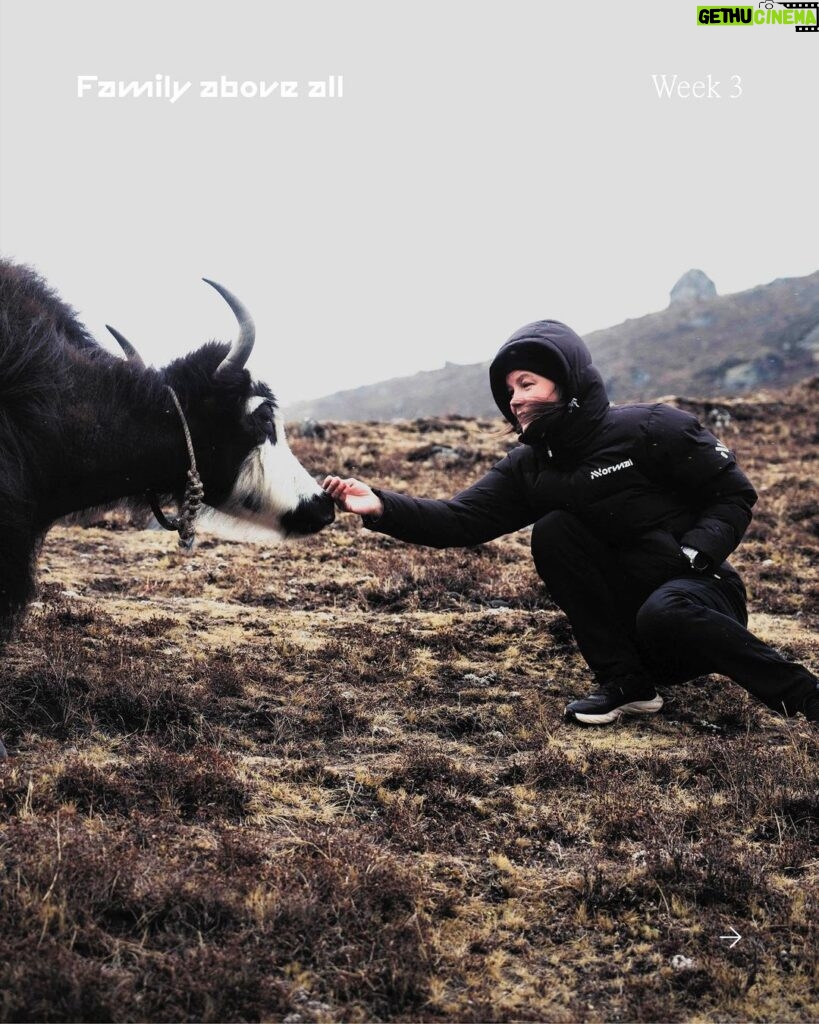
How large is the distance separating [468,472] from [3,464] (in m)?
10.1

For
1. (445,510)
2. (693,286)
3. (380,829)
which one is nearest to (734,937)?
(380,829)

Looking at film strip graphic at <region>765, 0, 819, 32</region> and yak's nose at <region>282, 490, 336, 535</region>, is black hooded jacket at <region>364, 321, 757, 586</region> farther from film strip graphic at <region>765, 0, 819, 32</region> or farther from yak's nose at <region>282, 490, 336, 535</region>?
film strip graphic at <region>765, 0, 819, 32</region>

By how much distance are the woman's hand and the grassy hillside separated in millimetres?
1096

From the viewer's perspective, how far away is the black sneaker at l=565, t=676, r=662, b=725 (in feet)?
16.2

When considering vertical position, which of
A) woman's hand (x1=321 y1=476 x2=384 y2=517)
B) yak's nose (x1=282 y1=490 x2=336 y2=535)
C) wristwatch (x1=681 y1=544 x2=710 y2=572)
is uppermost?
woman's hand (x1=321 y1=476 x2=384 y2=517)

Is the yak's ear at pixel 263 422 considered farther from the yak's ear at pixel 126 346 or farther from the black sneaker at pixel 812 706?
the black sneaker at pixel 812 706

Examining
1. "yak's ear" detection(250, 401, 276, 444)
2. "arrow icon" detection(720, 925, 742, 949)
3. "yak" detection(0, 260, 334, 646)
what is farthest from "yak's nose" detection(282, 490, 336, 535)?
"arrow icon" detection(720, 925, 742, 949)

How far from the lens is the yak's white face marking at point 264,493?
5.47 metres

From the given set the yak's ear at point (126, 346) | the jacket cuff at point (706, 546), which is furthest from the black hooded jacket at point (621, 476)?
the yak's ear at point (126, 346)

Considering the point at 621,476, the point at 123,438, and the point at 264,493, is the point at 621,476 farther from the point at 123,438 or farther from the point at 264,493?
the point at 123,438

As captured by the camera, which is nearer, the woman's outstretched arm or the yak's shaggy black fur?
the yak's shaggy black fur

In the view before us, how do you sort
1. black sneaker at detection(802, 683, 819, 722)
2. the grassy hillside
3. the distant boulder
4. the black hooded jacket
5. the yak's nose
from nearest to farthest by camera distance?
the grassy hillside → black sneaker at detection(802, 683, 819, 722) → the black hooded jacket → the yak's nose → the distant boulder

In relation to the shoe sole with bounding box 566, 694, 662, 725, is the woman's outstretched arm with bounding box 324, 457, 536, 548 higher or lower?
higher

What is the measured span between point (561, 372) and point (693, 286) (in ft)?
356
